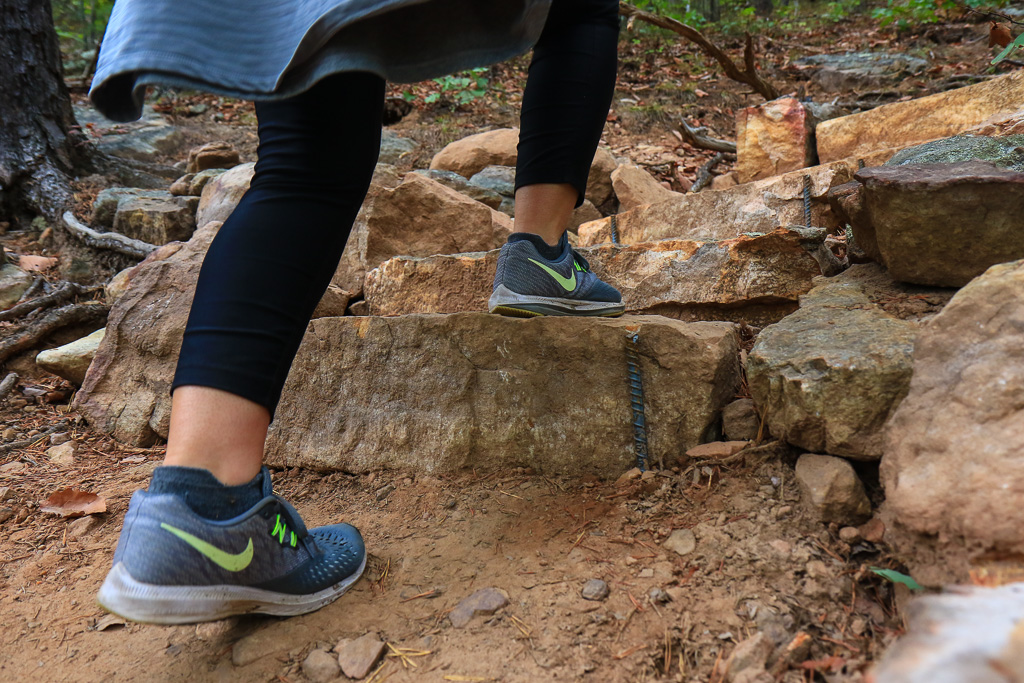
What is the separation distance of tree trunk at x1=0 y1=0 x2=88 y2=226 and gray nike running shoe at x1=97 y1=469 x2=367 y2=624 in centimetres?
462

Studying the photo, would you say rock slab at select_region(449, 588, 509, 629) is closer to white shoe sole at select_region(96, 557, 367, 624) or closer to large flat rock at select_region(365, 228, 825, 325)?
white shoe sole at select_region(96, 557, 367, 624)

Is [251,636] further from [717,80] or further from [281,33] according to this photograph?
[717,80]

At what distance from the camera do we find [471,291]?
2.46 metres

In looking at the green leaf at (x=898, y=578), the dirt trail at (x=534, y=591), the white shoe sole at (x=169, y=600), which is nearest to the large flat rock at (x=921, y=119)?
the dirt trail at (x=534, y=591)

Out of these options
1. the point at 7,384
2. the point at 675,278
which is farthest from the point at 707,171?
the point at 7,384

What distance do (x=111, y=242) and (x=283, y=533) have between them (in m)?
3.91

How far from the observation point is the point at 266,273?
1.13 meters

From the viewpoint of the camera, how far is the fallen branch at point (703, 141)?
603 centimetres

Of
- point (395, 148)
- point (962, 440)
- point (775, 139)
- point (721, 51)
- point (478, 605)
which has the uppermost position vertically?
point (721, 51)

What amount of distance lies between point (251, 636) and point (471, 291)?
143cm

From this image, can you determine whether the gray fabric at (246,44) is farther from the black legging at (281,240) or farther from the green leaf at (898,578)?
the green leaf at (898,578)

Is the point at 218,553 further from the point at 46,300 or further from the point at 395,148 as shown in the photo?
the point at 395,148

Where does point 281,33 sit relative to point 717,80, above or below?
below

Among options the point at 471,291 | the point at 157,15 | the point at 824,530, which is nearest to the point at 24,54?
the point at 471,291
